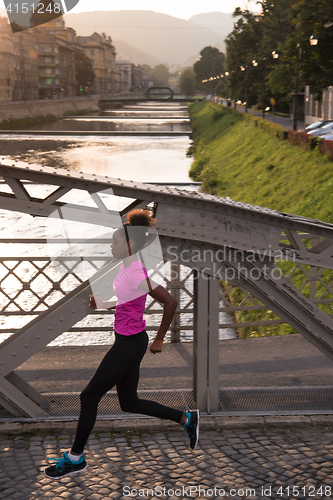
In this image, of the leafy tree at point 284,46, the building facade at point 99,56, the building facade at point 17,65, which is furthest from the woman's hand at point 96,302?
the building facade at point 99,56

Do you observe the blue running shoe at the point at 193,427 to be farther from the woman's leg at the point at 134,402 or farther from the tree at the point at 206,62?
the tree at the point at 206,62

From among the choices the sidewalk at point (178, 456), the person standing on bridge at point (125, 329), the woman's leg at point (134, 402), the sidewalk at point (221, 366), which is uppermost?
the person standing on bridge at point (125, 329)

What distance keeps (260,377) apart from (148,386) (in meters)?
1.22

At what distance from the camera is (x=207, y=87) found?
165625mm

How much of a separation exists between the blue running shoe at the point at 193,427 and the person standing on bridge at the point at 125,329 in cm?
65

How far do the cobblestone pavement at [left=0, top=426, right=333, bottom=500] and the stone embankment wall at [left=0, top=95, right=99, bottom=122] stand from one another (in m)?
65.6

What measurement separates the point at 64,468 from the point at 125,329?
107 cm

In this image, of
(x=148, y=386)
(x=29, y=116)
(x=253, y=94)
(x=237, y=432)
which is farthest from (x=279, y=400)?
(x=29, y=116)

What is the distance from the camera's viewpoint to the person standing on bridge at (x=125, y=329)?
3959 millimetres

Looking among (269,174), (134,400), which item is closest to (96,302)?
(134,400)

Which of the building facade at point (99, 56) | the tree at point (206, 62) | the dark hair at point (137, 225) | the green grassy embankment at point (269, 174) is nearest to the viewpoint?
the dark hair at point (137, 225)

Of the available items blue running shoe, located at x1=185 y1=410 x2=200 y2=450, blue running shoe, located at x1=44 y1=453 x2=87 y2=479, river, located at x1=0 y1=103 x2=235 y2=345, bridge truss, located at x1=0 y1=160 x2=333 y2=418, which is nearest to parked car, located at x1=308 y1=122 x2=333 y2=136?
river, located at x1=0 y1=103 x2=235 y2=345

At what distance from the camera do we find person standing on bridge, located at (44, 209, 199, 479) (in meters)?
3.96

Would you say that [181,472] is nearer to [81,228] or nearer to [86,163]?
[81,228]
